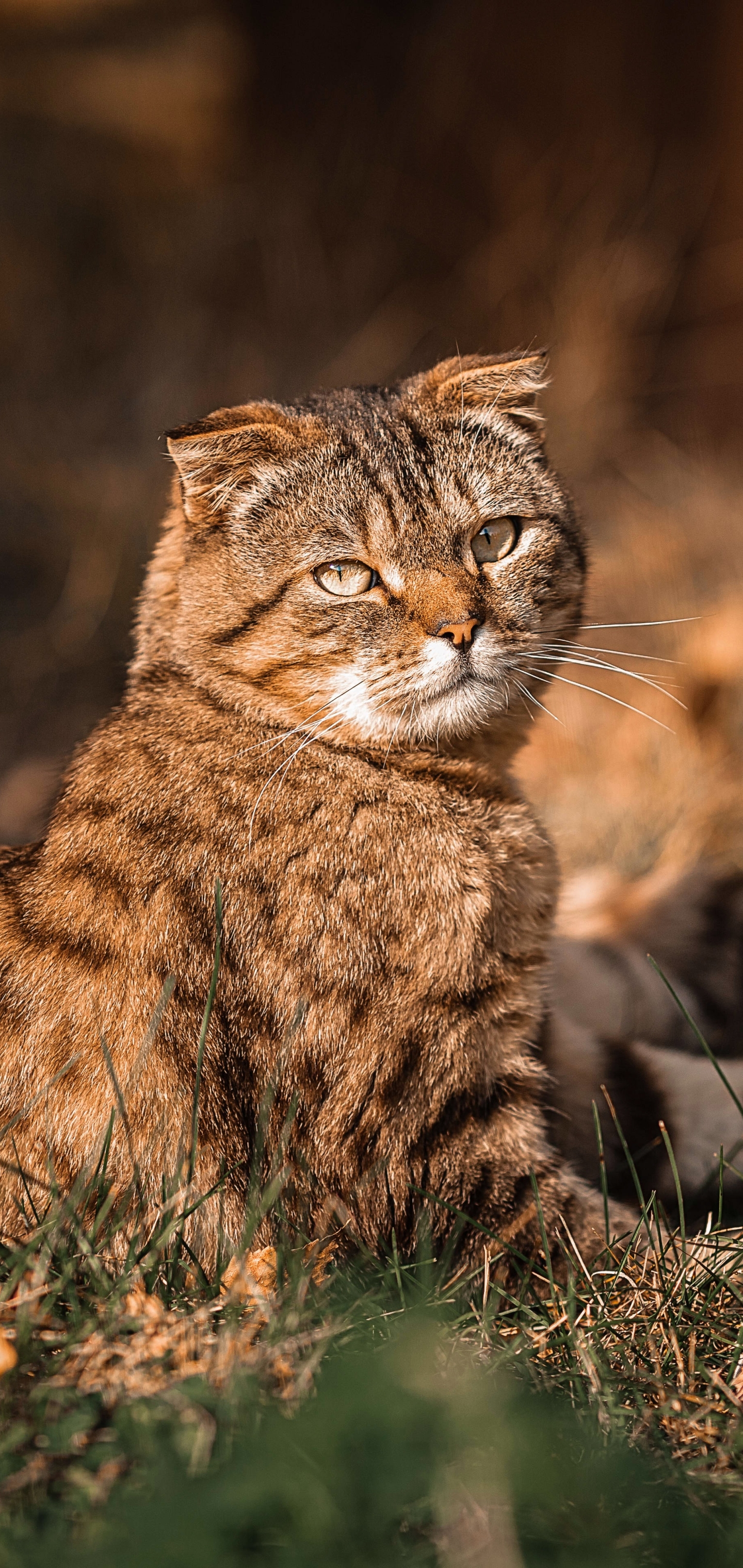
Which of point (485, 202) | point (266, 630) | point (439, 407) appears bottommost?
point (266, 630)

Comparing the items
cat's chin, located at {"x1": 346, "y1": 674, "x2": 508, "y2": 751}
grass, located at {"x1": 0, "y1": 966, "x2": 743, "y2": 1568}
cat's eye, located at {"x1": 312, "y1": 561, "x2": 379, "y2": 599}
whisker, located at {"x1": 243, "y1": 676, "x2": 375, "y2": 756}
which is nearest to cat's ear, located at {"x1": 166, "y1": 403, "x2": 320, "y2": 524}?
cat's eye, located at {"x1": 312, "y1": 561, "x2": 379, "y2": 599}

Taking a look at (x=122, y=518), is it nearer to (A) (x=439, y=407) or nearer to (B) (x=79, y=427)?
(B) (x=79, y=427)

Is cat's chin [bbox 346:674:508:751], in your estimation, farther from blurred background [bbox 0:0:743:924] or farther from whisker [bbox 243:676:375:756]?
blurred background [bbox 0:0:743:924]

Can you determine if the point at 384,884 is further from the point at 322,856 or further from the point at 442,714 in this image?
the point at 442,714

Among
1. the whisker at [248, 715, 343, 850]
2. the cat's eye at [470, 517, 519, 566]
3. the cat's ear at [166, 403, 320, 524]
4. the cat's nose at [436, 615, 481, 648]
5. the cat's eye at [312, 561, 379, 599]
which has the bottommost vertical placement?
the whisker at [248, 715, 343, 850]

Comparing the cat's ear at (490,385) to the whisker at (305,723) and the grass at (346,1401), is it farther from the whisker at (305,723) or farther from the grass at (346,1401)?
the grass at (346,1401)

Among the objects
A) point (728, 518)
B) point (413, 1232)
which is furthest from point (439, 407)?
point (728, 518)

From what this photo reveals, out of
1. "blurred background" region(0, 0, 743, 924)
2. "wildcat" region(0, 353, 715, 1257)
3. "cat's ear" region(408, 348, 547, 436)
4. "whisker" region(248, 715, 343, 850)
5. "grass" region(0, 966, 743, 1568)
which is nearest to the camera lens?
"grass" region(0, 966, 743, 1568)

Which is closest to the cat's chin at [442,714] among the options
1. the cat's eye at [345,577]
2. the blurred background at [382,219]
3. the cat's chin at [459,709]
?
the cat's chin at [459,709]
